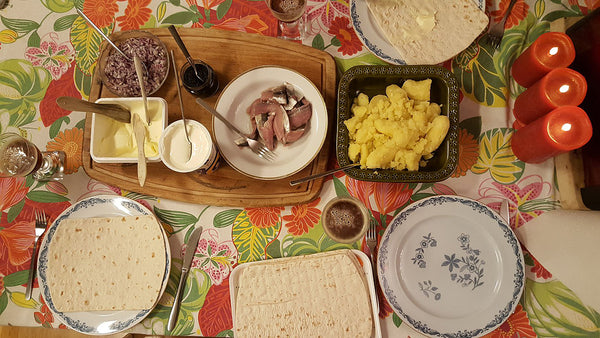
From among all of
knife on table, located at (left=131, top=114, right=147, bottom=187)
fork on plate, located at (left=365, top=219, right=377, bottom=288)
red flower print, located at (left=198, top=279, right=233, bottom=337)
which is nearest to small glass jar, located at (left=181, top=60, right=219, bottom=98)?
knife on table, located at (left=131, top=114, right=147, bottom=187)

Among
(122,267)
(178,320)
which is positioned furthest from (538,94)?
(122,267)

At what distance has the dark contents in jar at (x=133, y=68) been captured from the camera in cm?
186

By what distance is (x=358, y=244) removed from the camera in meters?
1.82

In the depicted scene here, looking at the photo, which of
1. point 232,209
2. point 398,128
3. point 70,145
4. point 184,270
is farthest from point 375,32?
point 70,145

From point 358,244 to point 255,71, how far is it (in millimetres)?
1051

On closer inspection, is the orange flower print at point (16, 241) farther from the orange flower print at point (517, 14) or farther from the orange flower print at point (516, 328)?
the orange flower print at point (517, 14)

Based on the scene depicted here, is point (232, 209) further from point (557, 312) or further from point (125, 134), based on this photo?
point (557, 312)

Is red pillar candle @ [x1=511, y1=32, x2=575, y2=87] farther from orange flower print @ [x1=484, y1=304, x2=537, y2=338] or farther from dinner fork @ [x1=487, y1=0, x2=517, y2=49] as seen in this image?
orange flower print @ [x1=484, y1=304, x2=537, y2=338]

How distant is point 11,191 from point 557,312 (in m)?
2.96

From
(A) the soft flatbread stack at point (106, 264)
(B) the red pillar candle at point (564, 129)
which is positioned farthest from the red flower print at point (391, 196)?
(A) the soft flatbread stack at point (106, 264)

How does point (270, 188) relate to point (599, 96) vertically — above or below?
below

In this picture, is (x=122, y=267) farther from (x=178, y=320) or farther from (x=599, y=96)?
(x=599, y=96)

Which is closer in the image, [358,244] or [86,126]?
[358,244]

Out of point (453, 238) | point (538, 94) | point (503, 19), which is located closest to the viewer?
point (538, 94)
